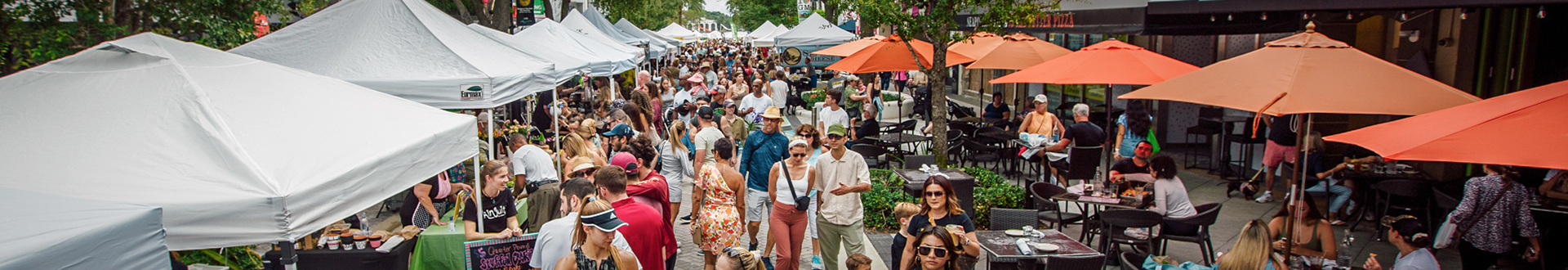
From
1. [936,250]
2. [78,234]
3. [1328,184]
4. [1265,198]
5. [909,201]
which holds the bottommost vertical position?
[1265,198]

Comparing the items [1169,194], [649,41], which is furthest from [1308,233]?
[649,41]

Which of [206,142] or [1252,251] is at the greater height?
[206,142]

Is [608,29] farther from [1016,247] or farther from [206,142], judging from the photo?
[206,142]

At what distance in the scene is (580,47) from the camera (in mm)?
15219

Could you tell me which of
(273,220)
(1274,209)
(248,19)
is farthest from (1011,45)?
(273,220)

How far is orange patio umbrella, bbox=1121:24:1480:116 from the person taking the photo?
5367 millimetres

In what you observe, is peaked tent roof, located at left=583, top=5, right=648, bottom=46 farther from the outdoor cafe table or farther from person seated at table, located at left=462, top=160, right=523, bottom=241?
the outdoor cafe table

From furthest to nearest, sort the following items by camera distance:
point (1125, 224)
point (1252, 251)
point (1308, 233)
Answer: point (1125, 224) < point (1308, 233) < point (1252, 251)

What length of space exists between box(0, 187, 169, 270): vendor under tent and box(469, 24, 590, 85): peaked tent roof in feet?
22.4

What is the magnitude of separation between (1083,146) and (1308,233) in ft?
11.8

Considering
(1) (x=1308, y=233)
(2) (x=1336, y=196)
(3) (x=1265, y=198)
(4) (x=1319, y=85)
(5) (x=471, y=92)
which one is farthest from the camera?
(3) (x=1265, y=198)

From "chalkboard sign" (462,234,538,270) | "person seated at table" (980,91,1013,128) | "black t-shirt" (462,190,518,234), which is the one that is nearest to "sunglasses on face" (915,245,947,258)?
"chalkboard sign" (462,234,538,270)

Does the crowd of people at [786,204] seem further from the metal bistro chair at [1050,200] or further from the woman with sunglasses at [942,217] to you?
the metal bistro chair at [1050,200]

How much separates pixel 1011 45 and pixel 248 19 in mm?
9915
